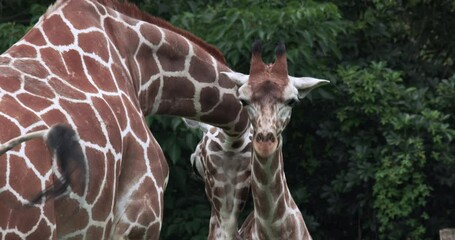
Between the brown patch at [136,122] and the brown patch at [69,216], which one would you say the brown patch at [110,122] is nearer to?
the brown patch at [136,122]

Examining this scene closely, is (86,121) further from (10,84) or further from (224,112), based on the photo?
(224,112)

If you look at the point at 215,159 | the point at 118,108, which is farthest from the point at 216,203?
the point at 118,108

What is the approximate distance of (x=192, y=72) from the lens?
750 centimetres

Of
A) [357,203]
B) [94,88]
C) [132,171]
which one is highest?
[94,88]

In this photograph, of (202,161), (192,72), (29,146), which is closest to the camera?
(29,146)

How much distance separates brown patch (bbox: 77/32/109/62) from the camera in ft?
21.9

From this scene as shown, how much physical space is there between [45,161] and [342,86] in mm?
5685

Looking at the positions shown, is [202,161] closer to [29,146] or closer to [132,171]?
[132,171]

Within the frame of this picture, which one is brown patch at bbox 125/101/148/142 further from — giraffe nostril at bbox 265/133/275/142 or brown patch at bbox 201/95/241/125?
brown patch at bbox 201/95/241/125

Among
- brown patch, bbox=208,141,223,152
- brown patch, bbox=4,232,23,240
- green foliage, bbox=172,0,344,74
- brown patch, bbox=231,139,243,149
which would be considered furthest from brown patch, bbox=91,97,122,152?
green foliage, bbox=172,0,344,74

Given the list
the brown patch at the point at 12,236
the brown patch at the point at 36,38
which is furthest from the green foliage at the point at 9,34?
the brown patch at the point at 12,236

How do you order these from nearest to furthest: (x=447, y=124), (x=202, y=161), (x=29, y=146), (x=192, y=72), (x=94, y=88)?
(x=29, y=146) → (x=94, y=88) → (x=192, y=72) → (x=202, y=161) → (x=447, y=124)

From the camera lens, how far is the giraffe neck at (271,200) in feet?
25.2

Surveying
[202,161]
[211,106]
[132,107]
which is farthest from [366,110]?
[132,107]
